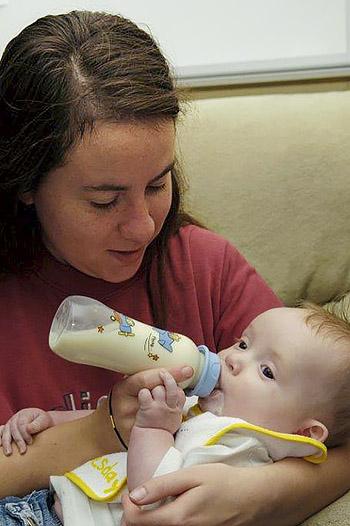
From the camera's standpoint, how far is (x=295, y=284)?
190cm

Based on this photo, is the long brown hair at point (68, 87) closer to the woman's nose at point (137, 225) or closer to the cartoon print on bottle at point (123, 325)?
the woman's nose at point (137, 225)

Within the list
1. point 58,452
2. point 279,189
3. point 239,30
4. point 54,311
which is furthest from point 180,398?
point 239,30

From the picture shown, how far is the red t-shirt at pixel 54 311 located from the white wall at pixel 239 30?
30.1 inches

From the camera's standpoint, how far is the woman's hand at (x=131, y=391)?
123cm

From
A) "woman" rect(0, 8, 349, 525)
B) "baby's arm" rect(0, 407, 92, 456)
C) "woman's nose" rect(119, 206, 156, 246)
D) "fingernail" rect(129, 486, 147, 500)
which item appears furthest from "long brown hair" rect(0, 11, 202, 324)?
"fingernail" rect(129, 486, 147, 500)

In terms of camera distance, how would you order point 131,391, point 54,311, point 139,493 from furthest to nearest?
point 54,311 < point 131,391 < point 139,493

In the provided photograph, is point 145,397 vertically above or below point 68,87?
below

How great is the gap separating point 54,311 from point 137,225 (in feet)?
0.97

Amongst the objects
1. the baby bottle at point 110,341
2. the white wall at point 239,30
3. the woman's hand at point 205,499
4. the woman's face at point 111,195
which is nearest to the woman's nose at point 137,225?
the woman's face at point 111,195

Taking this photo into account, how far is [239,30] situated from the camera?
2.17 m

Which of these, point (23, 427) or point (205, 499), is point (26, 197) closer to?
point (23, 427)

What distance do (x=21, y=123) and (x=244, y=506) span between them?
2.03 ft

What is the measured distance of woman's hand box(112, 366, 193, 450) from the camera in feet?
4.04

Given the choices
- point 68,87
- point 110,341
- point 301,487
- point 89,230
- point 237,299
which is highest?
point 68,87
